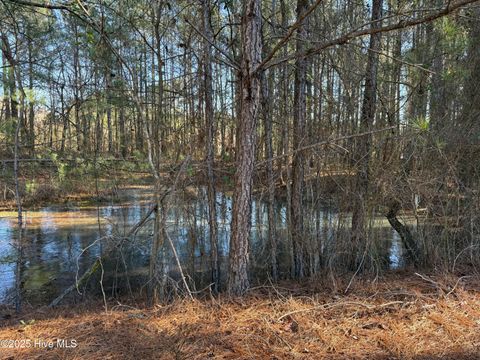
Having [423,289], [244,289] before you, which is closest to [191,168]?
[244,289]

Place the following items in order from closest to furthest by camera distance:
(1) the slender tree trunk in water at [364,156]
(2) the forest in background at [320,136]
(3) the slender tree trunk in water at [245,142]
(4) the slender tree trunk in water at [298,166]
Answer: (3) the slender tree trunk in water at [245,142] → (2) the forest in background at [320,136] → (1) the slender tree trunk in water at [364,156] → (4) the slender tree trunk in water at [298,166]

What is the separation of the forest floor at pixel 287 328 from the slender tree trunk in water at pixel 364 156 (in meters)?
1.49

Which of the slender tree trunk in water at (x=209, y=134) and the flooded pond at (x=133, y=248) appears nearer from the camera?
the slender tree trunk in water at (x=209, y=134)

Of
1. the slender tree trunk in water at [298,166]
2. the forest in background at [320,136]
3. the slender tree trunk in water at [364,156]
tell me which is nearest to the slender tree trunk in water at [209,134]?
the forest in background at [320,136]

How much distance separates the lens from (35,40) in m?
6.15

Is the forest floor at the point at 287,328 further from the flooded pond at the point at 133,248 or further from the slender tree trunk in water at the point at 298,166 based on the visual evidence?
the slender tree trunk in water at the point at 298,166

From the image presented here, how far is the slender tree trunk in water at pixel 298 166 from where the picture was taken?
5699 mm

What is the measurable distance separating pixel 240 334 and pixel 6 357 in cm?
177

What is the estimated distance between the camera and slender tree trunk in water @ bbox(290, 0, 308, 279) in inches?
224

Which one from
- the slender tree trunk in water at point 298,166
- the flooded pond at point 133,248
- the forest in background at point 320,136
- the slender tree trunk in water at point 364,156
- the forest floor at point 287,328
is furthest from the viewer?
the flooded pond at point 133,248

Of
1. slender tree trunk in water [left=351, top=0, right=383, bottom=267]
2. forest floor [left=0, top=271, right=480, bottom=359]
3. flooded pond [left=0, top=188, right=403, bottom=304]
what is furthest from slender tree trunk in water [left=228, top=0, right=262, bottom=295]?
slender tree trunk in water [left=351, top=0, right=383, bottom=267]

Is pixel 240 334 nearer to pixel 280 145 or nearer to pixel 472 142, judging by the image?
pixel 280 145

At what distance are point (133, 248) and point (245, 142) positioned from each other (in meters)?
5.51

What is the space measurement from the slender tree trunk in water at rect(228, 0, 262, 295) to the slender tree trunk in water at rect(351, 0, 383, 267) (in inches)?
91.5
